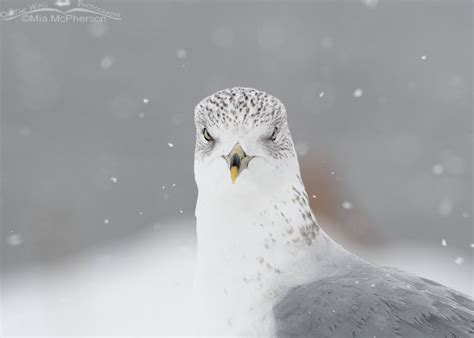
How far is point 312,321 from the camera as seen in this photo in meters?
2.23

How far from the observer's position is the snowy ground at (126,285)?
421 centimetres

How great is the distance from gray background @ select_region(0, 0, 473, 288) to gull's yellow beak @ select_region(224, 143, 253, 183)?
2.38 m

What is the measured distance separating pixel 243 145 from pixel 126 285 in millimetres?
2530

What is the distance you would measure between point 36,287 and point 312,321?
3143 millimetres

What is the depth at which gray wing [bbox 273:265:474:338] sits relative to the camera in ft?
6.98

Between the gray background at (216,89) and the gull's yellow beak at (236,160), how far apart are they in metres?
2.38

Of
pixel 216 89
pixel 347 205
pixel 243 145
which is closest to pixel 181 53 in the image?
pixel 216 89

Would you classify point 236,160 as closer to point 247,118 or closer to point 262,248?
point 247,118

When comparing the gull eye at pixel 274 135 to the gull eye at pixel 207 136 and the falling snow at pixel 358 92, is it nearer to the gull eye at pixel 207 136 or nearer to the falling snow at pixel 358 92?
the gull eye at pixel 207 136

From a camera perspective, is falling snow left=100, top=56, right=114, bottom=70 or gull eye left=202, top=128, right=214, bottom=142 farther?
falling snow left=100, top=56, right=114, bottom=70

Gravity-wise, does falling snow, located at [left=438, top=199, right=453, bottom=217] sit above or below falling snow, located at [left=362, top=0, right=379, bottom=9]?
below

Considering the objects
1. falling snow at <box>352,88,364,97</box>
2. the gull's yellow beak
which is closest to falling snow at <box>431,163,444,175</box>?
falling snow at <box>352,88,364,97</box>

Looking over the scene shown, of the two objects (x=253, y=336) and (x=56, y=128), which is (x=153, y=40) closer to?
(x=56, y=128)

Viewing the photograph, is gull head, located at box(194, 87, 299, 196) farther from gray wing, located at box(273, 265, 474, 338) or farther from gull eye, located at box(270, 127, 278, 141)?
gray wing, located at box(273, 265, 474, 338)
